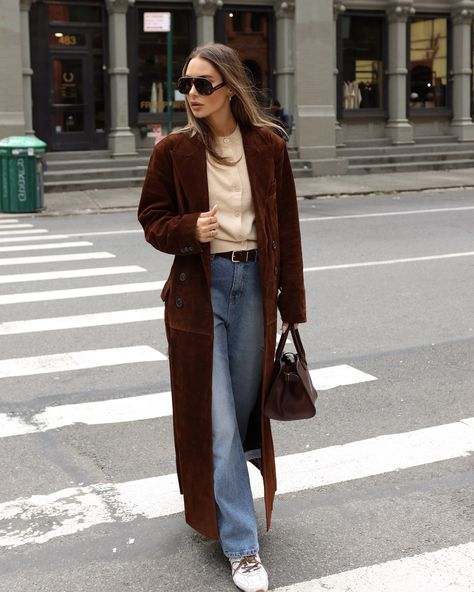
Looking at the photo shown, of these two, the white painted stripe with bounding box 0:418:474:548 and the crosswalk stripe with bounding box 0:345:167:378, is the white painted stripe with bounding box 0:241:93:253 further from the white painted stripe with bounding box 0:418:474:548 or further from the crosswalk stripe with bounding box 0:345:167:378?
the white painted stripe with bounding box 0:418:474:548

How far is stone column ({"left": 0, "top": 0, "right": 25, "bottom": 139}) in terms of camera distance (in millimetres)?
21234

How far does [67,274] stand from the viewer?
11281 millimetres

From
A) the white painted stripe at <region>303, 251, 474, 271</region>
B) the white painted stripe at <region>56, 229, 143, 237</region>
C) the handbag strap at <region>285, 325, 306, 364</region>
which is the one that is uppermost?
the handbag strap at <region>285, 325, 306, 364</region>

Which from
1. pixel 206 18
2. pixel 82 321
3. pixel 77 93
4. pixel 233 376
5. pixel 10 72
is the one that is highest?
pixel 206 18

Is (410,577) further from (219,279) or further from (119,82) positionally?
(119,82)

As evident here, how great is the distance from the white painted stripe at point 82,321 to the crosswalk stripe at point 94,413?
227 centimetres

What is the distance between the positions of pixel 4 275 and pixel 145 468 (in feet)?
21.6

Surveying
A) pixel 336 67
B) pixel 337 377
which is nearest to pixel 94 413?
pixel 337 377

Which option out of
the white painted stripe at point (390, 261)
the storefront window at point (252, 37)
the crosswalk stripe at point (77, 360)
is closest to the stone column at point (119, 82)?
the storefront window at point (252, 37)

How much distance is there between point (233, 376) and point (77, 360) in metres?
3.70

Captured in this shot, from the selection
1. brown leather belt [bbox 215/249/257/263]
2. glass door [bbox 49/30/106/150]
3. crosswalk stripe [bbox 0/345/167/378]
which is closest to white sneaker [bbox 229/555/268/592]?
brown leather belt [bbox 215/249/257/263]

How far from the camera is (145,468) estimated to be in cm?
519

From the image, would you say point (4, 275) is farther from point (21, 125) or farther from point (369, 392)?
point (21, 125)

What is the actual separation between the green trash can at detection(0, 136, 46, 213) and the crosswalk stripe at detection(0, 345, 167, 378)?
34.6ft
